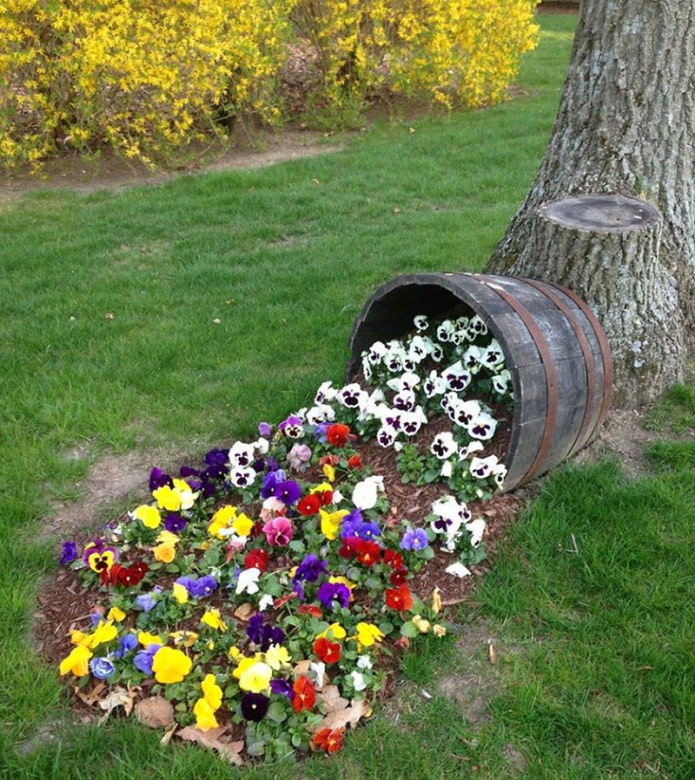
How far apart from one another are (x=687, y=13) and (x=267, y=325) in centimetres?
285

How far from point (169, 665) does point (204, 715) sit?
200mm

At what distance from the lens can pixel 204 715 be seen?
2.28 meters

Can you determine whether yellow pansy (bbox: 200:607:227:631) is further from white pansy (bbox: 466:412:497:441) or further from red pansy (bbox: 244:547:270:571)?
white pansy (bbox: 466:412:497:441)

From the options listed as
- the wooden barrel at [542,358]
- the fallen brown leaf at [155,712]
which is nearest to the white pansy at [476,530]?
the wooden barrel at [542,358]

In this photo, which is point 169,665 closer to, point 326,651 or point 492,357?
point 326,651

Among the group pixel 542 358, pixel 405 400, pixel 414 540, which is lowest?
pixel 414 540

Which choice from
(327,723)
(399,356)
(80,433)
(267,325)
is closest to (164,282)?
(267,325)

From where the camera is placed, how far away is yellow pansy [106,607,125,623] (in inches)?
105

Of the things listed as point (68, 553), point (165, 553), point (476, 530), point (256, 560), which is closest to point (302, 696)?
point (256, 560)

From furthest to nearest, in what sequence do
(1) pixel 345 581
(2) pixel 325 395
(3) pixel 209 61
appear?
(3) pixel 209 61, (2) pixel 325 395, (1) pixel 345 581

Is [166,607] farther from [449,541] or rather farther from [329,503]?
[449,541]

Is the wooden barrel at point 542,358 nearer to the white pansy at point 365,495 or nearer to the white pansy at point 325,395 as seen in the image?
the white pansy at point 325,395

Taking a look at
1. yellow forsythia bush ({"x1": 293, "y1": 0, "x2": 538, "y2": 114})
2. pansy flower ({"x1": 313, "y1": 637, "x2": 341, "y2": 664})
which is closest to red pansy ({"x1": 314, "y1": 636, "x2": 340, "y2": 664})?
pansy flower ({"x1": 313, "y1": 637, "x2": 341, "y2": 664})

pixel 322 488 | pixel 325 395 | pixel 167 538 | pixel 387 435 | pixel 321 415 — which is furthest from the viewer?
pixel 325 395
